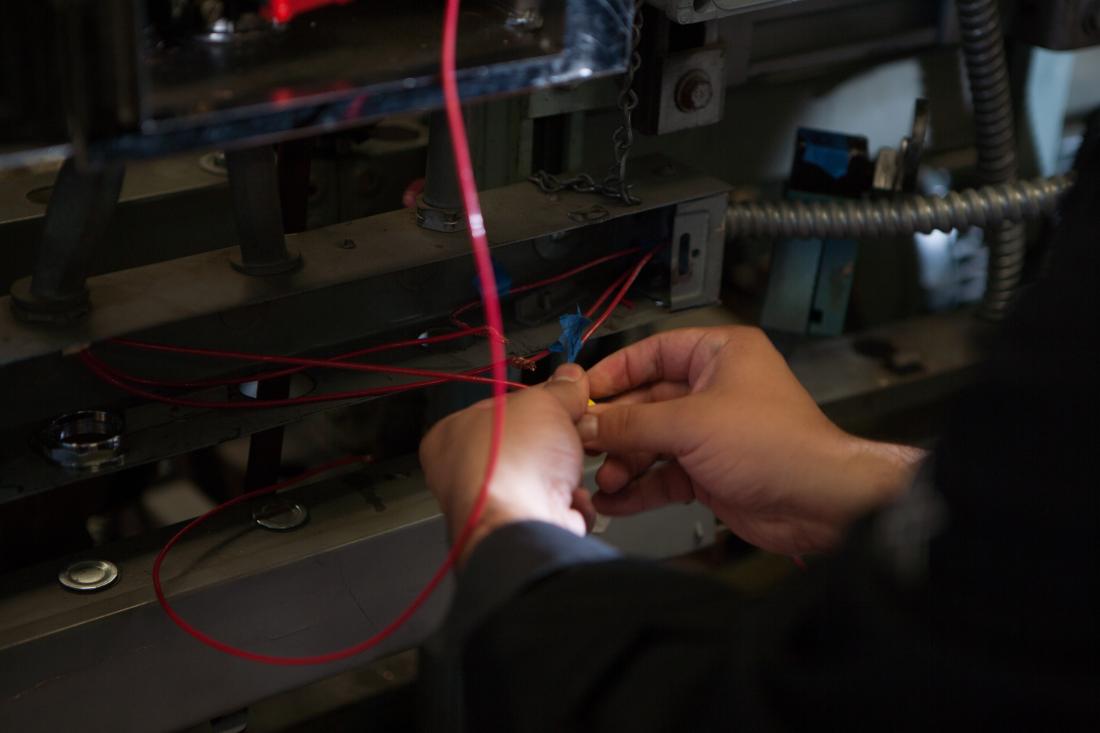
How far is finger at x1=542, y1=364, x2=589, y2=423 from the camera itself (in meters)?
0.97

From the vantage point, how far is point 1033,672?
56cm

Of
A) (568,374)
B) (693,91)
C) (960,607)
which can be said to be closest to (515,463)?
(568,374)

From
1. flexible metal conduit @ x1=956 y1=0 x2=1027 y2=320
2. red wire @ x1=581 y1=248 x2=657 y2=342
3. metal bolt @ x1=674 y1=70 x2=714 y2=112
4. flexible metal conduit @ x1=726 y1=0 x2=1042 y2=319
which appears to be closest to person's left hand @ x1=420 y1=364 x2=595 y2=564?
red wire @ x1=581 y1=248 x2=657 y2=342

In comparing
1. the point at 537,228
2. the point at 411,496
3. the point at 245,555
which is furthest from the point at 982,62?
the point at 245,555

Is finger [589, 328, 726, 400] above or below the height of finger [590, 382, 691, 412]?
above

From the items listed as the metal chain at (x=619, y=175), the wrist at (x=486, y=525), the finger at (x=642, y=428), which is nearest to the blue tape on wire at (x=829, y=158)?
the metal chain at (x=619, y=175)

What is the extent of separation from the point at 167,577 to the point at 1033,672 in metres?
0.72

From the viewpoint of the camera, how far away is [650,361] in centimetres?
111

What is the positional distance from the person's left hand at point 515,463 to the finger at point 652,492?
0.49 feet

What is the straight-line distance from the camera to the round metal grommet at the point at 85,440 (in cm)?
100

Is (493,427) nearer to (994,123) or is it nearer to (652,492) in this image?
(652,492)

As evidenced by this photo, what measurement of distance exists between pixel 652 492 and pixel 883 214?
0.47 metres

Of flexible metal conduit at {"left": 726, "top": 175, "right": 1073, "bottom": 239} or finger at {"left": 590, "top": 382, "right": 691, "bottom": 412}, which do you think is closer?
finger at {"left": 590, "top": 382, "right": 691, "bottom": 412}

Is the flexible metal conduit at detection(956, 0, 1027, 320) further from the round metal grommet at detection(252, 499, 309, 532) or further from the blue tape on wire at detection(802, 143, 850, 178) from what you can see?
the round metal grommet at detection(252, 499, 309, 532)
